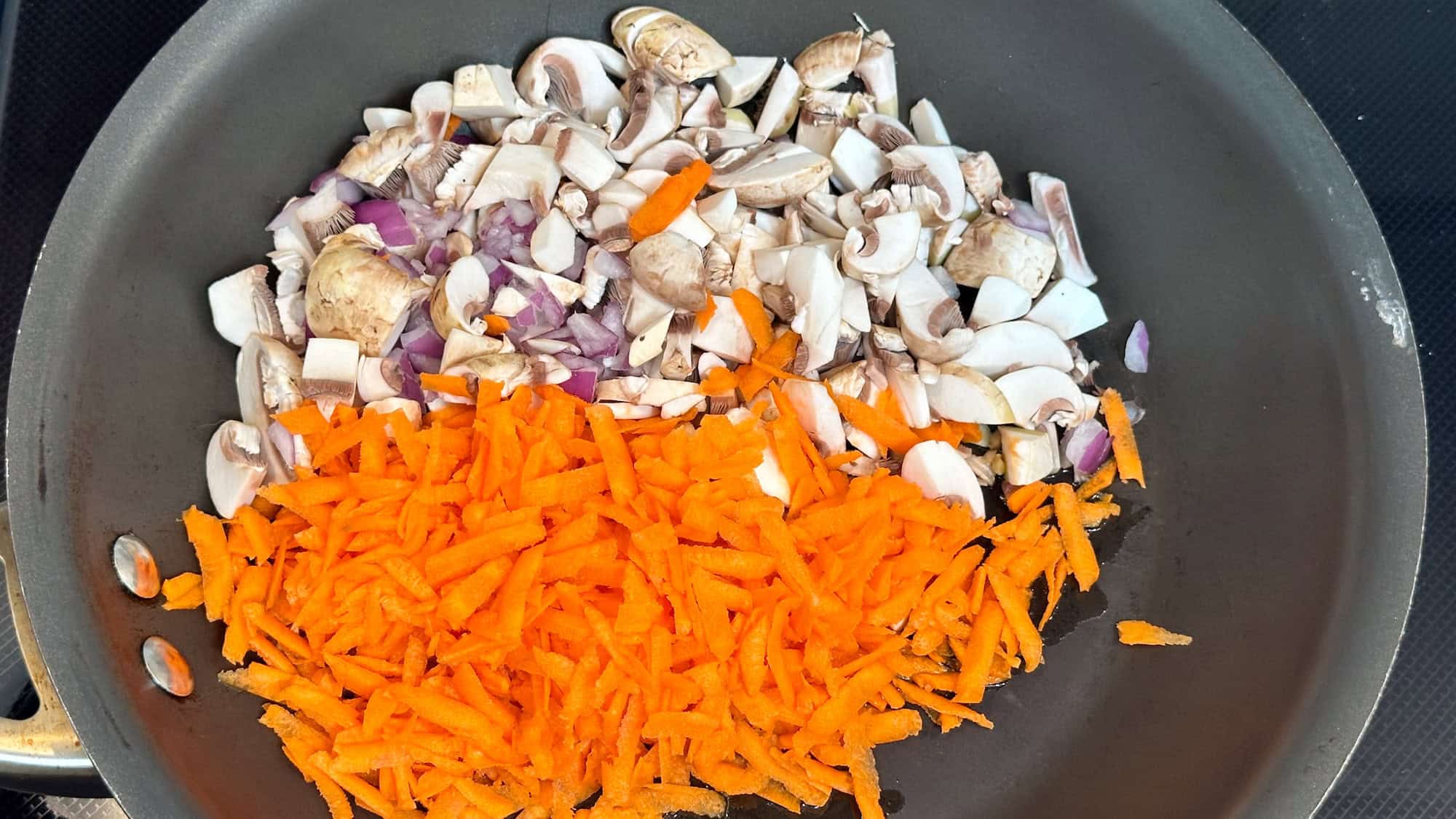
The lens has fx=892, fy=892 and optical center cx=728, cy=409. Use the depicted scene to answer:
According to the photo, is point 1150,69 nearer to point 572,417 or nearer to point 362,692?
point 572,417

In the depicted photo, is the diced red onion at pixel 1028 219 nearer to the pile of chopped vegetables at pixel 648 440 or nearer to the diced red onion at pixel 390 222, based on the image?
the pile of chopped vegetables at pixel 648 440

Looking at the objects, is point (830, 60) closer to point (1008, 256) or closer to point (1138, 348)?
point (1008, 256)

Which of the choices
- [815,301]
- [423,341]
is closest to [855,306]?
[815,301]

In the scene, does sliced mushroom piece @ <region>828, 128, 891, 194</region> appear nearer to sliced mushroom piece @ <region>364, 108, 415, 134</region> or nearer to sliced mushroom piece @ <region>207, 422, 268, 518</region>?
sliced mushroom piece @ <region>364, 108, 415, 134</region>

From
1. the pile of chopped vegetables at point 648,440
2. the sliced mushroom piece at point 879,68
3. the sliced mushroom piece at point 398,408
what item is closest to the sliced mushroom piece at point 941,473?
the pile of chopped vegetables at point 648,440

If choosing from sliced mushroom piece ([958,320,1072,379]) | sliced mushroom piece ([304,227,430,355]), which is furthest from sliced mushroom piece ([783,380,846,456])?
sliced mushroom piece ([304,227,430,355])

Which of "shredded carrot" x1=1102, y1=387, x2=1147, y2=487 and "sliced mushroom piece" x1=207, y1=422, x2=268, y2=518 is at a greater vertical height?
"shredded carrot" x1=1102, y1=387, x2=1147, y2=487
